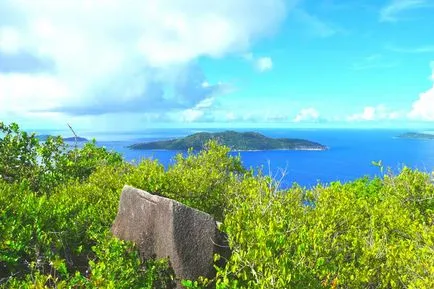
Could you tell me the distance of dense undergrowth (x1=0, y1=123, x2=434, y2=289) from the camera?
45.6 ft

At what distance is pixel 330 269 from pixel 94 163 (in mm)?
26353

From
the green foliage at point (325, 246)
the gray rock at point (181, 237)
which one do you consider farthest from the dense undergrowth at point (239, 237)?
the gray rock at point (181, 237)

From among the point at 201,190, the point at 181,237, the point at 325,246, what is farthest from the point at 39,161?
the point at 325,246

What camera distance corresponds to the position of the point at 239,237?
15406 mm

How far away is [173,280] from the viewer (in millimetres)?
16516

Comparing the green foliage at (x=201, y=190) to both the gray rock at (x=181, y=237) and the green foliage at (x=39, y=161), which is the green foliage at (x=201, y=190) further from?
the green foliage at (x=39, y=161)

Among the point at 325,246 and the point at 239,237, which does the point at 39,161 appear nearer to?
the point at 239,237

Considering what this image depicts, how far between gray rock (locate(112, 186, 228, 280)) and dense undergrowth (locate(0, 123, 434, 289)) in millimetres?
579

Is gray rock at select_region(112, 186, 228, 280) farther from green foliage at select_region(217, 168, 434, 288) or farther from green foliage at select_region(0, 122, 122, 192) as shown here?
green foliage at select_region(0, 122, 122, 192)

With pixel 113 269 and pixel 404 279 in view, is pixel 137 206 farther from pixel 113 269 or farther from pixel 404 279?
pixel 404 279

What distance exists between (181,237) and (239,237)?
2623 mm

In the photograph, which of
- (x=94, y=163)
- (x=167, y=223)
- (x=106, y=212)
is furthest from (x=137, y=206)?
(x=94, y=163)

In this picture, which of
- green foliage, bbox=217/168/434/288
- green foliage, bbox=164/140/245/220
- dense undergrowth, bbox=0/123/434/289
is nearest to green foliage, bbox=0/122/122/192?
dense undergrowth, bbox=0/123/434/289

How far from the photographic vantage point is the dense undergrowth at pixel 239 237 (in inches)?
547
